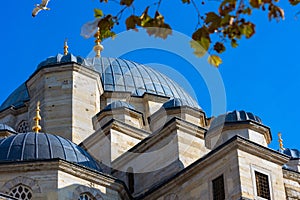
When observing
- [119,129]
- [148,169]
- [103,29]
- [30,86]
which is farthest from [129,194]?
[103,29]

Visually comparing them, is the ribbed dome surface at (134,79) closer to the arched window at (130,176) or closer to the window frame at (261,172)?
the arched window at (130,176)

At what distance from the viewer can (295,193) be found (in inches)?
850

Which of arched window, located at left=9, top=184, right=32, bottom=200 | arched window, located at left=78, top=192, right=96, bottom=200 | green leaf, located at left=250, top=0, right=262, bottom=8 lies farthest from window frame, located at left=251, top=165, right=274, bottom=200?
green leaf, located at left=250, top=0, right=262, bottom=8

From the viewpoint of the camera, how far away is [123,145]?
25562mm

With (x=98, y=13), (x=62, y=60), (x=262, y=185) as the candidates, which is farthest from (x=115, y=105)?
(x=98, y=13)

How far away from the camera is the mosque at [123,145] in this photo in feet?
67.1

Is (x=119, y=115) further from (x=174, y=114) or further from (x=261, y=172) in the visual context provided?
(x=261, y=172)

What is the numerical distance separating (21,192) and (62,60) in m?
9.41

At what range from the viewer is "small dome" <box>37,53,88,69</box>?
29.1 metres

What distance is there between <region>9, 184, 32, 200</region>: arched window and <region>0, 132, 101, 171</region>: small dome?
0.82 m

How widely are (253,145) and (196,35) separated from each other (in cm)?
1382

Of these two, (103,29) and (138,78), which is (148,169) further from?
(103,29)

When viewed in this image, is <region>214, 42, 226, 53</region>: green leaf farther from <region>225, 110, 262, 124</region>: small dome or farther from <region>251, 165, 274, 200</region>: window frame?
<region>225, 110, 262, 124</region>: small dome

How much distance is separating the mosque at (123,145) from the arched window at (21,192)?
0.03 meters
